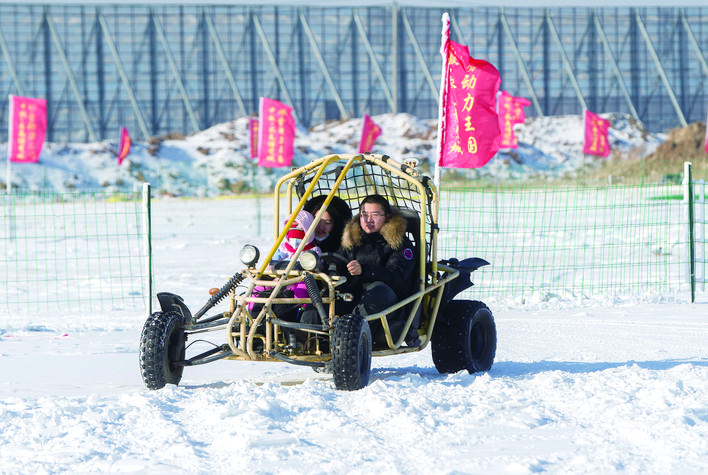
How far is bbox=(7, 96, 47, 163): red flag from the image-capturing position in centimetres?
2409

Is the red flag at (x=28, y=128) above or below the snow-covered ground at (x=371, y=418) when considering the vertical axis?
above

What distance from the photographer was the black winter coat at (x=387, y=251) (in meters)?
5.54

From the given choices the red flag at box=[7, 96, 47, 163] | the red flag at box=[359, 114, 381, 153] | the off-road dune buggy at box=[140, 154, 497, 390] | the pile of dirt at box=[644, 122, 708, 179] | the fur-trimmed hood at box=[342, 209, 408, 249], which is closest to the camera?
the off-road dune buggy at box=[140, 154, 497, 390]

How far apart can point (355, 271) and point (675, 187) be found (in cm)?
2602

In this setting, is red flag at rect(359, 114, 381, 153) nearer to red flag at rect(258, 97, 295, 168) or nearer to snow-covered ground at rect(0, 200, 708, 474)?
red flag at rect(258, 97, 295, 168)

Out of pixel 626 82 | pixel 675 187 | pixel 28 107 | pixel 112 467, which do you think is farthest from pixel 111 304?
pixel 626 82

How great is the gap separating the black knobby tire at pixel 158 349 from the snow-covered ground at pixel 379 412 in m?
0.11

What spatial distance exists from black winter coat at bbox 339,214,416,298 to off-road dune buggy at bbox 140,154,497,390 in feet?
0.35

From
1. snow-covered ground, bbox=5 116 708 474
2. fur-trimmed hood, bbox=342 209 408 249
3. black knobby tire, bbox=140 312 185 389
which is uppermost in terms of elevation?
fur-trimmed hood, bbox=342 209 408 249

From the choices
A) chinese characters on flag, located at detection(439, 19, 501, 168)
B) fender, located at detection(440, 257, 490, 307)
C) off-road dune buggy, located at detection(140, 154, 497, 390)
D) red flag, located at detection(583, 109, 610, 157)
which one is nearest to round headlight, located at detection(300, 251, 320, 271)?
off-road dune buggy, located at detection(140, 154, 497, 390)

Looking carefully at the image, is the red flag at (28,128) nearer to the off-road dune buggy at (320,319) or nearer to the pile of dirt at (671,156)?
the off-road dune buggy at (320,319)

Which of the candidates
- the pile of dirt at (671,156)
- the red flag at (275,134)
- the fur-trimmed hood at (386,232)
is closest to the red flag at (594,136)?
the pile of dirt at (671,156)

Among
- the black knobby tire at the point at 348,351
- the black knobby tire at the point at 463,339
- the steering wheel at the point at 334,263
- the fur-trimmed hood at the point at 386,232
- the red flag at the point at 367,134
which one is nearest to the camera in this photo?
the black knobby tire at the point at 348,351

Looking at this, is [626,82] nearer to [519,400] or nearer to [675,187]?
[675,187]
